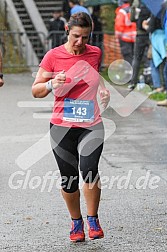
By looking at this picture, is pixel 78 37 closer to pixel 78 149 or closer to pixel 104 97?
pixel 104 97

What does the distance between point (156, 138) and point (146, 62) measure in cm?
853

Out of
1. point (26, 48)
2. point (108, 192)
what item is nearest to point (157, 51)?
point (26, 48)

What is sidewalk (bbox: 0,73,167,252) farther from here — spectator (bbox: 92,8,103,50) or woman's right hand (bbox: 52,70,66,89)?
spectator (bbox: 92,8,103,50)

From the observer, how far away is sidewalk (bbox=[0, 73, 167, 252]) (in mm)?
6444

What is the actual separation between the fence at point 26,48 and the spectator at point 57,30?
0.09 metres

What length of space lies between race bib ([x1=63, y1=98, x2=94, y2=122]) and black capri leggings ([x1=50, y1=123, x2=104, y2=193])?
9cm

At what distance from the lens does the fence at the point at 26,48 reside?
831 inches

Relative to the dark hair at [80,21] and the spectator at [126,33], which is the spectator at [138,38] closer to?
the spectator at [126,33]

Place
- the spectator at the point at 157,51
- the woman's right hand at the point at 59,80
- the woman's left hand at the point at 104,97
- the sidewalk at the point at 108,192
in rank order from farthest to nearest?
the spectator at the point at 157,51 → the sidewalk at the point at 108,192 → the woman's left hand at the point at 104,97 → the woman's right hand at the point at 59,80

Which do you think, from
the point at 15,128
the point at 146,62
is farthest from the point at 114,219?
the point at 146,62

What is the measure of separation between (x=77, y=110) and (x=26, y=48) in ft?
51.7

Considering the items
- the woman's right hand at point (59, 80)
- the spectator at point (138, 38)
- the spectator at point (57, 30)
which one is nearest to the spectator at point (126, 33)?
the spectator at point (138, 38)

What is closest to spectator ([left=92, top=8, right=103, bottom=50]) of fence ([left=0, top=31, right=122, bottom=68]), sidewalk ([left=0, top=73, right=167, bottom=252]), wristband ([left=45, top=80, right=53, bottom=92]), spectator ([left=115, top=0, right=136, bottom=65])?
fence ([left=0, top=31, right=122, bottom=68])

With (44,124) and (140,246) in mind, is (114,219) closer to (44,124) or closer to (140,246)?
(140,246)
